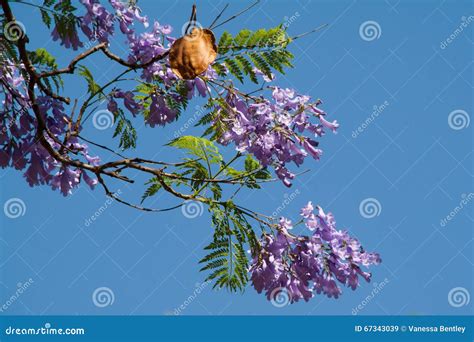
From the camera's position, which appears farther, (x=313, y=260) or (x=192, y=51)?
(x=313, y=260)

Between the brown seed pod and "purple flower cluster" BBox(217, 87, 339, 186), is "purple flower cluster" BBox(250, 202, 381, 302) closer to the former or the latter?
"purple flower cluster" BBox(217, 87, 339, 186)

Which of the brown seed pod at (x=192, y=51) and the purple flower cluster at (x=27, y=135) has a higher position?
the brown seed pod at (x=192, y=51)

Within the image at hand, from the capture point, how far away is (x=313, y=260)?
385 centimetres

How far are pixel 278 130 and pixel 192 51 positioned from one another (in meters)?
1.11

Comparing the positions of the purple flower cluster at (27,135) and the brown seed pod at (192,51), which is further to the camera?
the purple flower cluster at (27,135)

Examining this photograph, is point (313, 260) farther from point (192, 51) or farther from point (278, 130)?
point (192, 51)

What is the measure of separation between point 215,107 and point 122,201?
88cm

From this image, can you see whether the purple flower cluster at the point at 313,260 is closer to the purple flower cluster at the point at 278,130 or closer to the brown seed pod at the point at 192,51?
the purple flower cluster at the point at 278,130

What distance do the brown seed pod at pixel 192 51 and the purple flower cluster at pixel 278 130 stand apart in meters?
1.02

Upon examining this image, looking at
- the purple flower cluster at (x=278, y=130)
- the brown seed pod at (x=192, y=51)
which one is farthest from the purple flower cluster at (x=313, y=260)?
the brown seed pod at (x=192, y=51)

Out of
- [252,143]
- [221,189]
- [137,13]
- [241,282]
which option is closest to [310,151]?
[252,143]

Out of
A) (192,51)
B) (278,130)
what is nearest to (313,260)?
(278,130)

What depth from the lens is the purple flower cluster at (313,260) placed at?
3844 mm

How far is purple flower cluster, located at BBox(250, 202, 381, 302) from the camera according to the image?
3844mm
